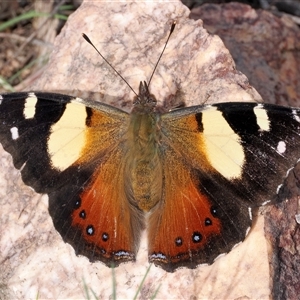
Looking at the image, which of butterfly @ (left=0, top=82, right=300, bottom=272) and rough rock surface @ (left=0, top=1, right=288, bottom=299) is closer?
butterfly @ (left=0, top=82, right=300, bottom=272)

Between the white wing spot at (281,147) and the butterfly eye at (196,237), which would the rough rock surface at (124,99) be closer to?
the butterfly eye at (196,237)

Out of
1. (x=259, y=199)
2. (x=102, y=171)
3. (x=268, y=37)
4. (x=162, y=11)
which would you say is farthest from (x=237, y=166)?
(x=268, y=37)

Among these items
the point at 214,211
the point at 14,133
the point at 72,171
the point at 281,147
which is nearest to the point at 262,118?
the point at 281,147

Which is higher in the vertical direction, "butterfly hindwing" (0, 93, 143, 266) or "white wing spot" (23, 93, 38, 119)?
"white wing spot" (23, 93, 38, 119)

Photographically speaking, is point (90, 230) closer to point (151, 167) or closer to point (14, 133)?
point (151, 167)

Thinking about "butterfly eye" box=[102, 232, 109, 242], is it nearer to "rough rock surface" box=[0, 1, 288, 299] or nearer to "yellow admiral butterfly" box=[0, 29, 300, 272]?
"yellow admiral butterfly" box=[0, 29, 300, 272]

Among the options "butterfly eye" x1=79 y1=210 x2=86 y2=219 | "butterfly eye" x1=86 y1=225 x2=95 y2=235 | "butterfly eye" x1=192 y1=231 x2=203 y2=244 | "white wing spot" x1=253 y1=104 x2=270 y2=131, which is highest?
"white wing spot" x1=253 y1=104 x2=270 y2=131

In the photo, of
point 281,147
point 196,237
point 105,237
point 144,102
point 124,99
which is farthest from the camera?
point 124,99

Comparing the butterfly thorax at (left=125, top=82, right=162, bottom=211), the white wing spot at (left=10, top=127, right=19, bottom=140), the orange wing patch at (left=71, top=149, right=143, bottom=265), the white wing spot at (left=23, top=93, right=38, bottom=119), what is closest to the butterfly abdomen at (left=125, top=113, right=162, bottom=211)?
the butterfly thorax at (left=125, top=82, right=162, bottom=211)
